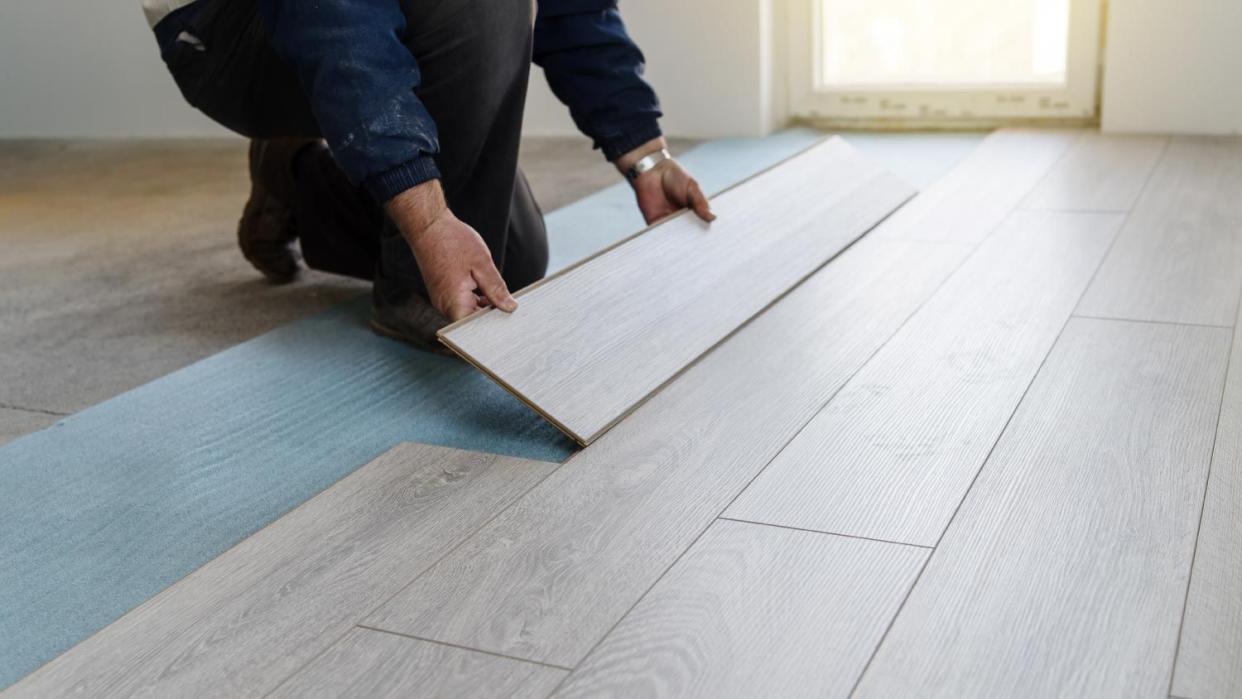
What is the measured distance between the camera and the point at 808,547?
105cm

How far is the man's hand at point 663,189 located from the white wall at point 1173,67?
1.67m

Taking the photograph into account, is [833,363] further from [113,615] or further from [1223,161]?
[1223,161]

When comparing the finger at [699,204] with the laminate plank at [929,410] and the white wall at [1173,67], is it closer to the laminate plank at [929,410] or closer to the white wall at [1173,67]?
the laminate plank at [929,410]

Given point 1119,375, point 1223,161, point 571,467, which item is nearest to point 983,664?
point 571,467

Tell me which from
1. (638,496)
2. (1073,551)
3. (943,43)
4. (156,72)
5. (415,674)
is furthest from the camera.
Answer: (156,72)

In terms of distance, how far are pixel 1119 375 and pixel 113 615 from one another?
1088 millimetres

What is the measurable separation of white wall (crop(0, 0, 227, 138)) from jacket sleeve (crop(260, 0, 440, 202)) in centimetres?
286

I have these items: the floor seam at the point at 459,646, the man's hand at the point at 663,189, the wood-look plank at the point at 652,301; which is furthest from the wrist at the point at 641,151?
the floor seam at the point at 459,646

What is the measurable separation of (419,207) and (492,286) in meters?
0.12

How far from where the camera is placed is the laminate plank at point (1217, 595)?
2.73ft

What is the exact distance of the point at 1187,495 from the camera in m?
1.09

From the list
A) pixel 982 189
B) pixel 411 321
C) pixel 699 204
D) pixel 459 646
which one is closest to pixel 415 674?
pixel 459 646

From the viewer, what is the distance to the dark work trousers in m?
1.56

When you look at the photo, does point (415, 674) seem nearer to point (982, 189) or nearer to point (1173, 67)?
point (982, 189)
